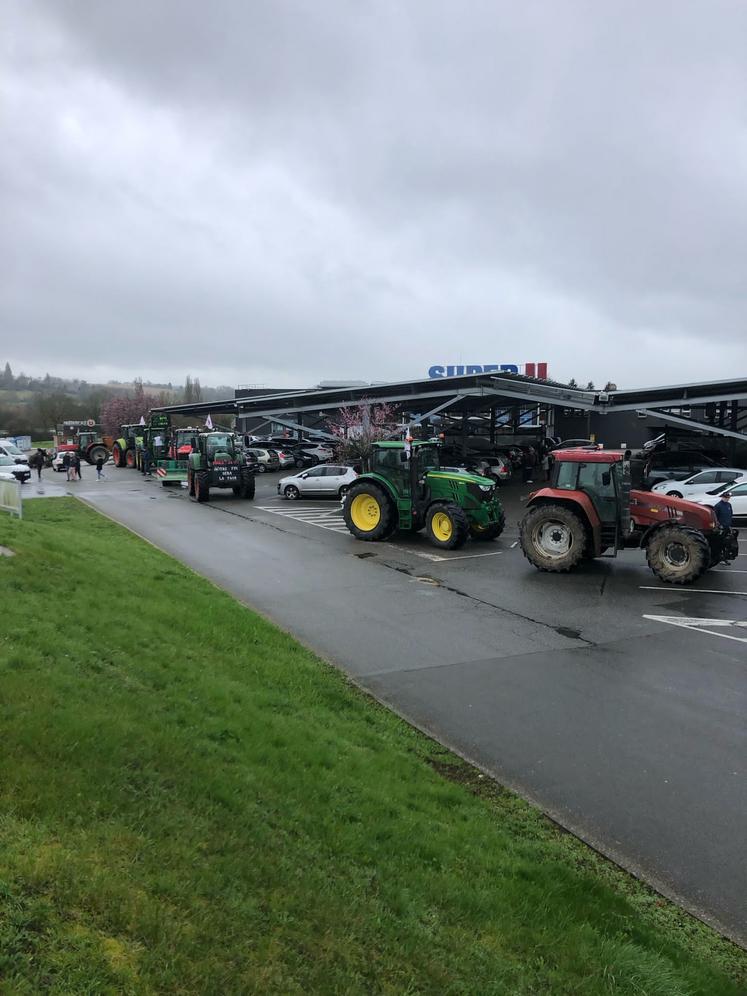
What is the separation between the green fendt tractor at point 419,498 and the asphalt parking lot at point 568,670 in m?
0.59

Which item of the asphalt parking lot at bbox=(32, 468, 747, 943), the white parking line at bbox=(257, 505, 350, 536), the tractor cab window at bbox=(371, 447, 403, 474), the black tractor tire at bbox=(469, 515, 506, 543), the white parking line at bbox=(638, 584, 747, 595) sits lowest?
the asphalt parking lot at bbox=(32, 468, 747, 943)

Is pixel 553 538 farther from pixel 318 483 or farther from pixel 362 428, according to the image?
pixel 362 428

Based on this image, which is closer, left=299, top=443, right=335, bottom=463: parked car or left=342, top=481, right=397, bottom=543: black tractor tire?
left=342, top=481, right=397, bottom=543: black tractor tire

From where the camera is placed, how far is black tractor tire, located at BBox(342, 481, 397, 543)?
17984mm

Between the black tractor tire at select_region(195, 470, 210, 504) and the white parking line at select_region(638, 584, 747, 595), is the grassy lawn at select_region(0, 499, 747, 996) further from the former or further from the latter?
the black tractor tire at select_region(195, 470, 210, 504)

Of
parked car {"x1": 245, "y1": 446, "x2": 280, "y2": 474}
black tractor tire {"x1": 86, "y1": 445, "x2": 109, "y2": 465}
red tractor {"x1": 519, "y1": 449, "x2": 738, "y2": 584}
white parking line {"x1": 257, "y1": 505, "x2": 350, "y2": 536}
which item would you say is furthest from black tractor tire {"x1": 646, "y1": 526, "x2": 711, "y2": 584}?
black tractor tire {"x1": 86, "y1": 445, "x2": 109, "y2": 465}

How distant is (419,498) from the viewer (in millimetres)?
17812

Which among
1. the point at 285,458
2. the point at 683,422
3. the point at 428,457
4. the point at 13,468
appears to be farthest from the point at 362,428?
the point at 428,457

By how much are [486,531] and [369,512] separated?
10.4 ft

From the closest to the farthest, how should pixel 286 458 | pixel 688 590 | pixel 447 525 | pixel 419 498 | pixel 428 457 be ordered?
pixel 688 590 < pixel 447 525 < pixel 419 498 < pixel 428 457 < pixel 286 458

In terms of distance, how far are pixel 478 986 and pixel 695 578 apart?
11.3 meters

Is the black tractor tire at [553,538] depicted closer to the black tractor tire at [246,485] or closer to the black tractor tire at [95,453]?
the black tractor tire at [246,485]

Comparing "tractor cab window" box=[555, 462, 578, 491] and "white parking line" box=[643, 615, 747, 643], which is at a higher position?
"tractor cab window" box=[555, 462, 578, 491]

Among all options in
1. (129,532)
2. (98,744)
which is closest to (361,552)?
(129,532)
